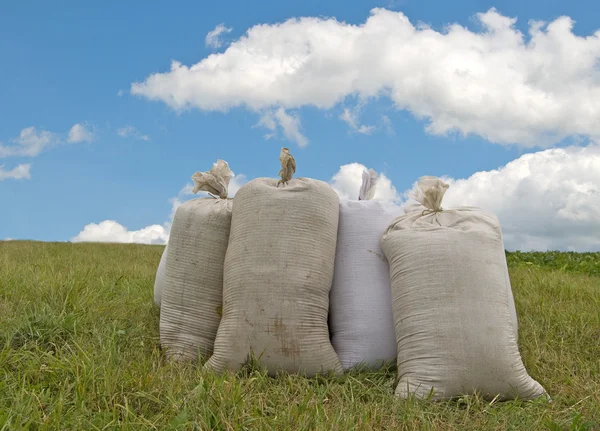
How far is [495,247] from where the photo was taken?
282cm

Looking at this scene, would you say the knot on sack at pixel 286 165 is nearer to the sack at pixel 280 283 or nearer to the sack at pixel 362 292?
the sack at pixel 280 283

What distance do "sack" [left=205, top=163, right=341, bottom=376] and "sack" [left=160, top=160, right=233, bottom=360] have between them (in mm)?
196

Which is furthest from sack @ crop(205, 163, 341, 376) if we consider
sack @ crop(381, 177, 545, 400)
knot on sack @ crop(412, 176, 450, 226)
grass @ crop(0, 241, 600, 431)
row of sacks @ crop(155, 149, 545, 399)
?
knot on sack @ crop(412, 176, 450, 226)

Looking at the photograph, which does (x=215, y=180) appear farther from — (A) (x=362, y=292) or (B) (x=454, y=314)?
(B) (x=454, y=314)

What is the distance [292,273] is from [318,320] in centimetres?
27

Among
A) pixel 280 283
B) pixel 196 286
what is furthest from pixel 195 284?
pixel 280 283

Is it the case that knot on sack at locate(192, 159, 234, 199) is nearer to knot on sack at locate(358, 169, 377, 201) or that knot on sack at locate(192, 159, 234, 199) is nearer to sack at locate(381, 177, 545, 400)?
Result: knot on sack at locate(358, 169, 377, 201)

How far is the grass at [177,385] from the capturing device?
1968mm

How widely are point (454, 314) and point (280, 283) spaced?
83 centimetres

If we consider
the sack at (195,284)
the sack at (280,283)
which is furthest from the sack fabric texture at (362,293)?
the sack at (195,284)

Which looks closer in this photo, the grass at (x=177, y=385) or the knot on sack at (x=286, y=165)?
the grass at (x=177, y=385)

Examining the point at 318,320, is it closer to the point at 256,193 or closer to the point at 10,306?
the point at 256,193

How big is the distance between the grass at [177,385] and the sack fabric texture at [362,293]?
0.45 ft

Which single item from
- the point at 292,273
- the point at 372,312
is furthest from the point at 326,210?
the point at 372,312
